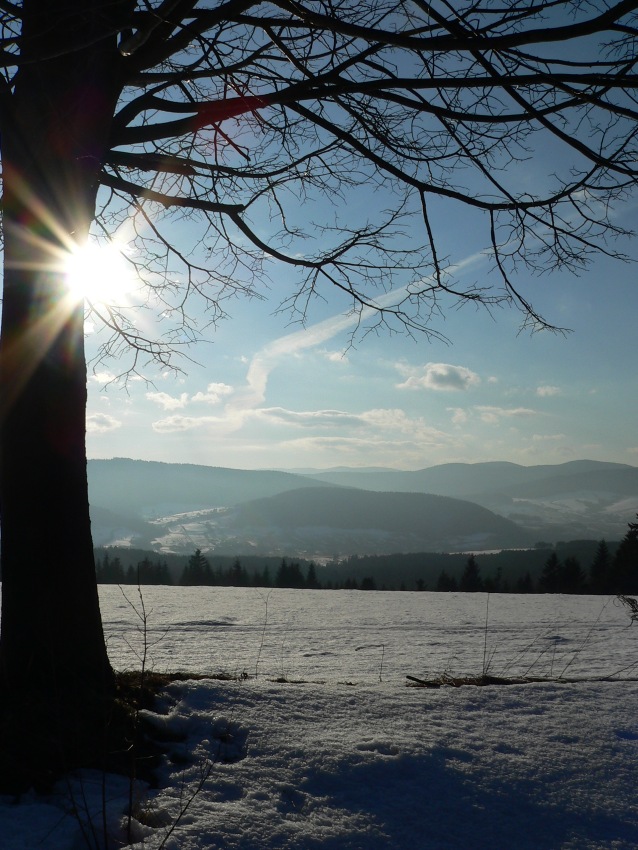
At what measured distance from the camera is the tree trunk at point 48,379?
10.2ft

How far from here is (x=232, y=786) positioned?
245 centimetres

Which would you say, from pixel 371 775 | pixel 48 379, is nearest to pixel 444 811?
pixel 371 775

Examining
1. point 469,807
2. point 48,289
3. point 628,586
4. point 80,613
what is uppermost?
point 48,289

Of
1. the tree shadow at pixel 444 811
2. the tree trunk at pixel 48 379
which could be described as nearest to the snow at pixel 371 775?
the tree shadow at pixel 444 811

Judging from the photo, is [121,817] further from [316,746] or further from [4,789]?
[316,746]

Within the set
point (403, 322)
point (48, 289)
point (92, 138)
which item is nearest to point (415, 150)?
point (403, 322)

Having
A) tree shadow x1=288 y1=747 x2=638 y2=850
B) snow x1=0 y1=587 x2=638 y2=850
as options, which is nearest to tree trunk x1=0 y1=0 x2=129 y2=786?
snow x1=0 y1=587 x2=638 y2=850

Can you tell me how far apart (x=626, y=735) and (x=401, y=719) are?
51.3 inches

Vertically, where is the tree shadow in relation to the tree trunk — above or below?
below

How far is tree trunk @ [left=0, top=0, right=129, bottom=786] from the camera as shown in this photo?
3109 millimetres

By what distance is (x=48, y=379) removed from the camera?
3.33 metres

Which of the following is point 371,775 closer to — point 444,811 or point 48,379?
point 444,811

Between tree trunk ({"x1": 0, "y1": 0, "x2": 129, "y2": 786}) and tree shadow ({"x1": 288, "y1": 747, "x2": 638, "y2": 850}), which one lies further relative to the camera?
tree trunk ({"x1": 0, "y1": 0, "x2": 129, "y2": 786})

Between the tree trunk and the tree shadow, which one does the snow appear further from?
the tree trunk
